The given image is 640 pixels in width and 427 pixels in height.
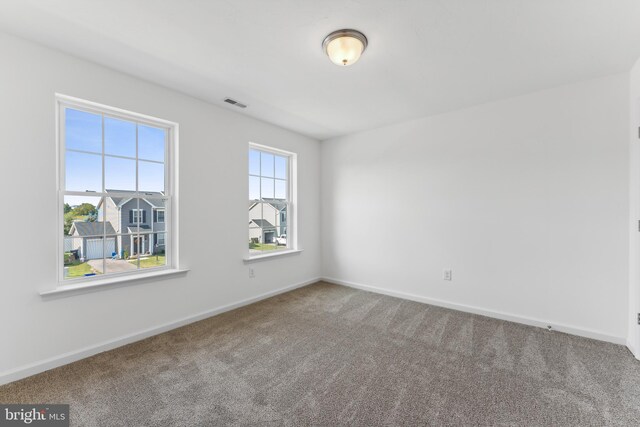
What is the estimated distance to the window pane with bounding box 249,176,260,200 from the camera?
3.88 meters

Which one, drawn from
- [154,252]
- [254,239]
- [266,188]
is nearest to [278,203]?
[266,188]

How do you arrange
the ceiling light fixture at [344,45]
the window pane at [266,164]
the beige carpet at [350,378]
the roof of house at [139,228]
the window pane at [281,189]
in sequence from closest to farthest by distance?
the beige carpet at [350,378]
the ceiling light fixture at [344,45]
the roof of house at [139,228]
the window pane at [266,164]
the window pane at [281,189]

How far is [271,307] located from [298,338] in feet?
3.14

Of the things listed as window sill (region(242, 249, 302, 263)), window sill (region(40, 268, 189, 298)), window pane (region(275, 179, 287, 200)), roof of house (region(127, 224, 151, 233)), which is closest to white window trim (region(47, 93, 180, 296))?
window sill (region(40, 268, 189, 298))

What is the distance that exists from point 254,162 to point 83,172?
1.97 meters

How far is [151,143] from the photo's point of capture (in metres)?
2.89

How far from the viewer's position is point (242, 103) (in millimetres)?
3291

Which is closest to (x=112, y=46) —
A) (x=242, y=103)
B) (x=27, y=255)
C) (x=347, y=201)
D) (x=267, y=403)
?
(x=242, y=103)

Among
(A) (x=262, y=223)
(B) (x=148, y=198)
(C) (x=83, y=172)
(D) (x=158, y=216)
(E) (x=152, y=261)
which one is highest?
(C) (x=83, y=172)

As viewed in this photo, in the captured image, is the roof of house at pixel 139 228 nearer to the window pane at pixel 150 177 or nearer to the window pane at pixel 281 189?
the window pane at pixel 150 177

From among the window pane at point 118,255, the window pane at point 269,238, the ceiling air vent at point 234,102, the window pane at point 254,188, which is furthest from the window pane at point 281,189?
the window pane at point 118,255

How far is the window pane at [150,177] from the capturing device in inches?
111

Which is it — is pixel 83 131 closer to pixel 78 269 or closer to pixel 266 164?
pixel 78 269

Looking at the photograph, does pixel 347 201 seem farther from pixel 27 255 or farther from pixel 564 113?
pixel 27 255
